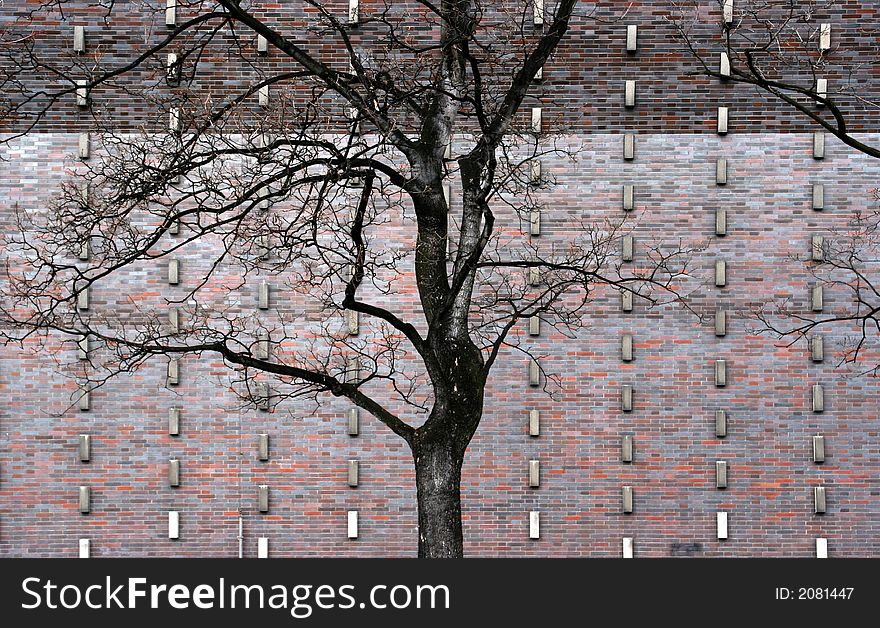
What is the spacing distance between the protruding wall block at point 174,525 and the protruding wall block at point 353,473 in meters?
2.30

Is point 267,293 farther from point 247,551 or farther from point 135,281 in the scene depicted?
point 247,551

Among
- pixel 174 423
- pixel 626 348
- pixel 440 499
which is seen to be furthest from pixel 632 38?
pixel 174 423

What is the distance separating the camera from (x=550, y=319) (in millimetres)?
14320

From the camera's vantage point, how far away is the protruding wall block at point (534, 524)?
46.0 feet

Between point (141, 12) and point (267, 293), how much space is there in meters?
4.11

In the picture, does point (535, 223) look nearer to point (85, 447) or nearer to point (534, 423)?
point (534, 423)

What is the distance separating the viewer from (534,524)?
14031 mm

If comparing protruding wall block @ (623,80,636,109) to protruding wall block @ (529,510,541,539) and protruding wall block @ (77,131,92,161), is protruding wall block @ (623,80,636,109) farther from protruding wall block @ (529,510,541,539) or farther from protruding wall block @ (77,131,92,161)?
protruding wall block @ (77,131,92,161)

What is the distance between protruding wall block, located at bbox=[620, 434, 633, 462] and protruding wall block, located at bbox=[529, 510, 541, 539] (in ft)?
4.32

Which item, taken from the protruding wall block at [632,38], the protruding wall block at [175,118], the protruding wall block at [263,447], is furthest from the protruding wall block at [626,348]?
the protruding wall block at [175,118]

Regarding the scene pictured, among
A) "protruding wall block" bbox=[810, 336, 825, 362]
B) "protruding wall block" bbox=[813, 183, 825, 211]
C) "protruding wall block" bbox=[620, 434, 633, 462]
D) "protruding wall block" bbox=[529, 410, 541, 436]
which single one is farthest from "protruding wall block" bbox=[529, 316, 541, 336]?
"protruding wall block" bbox=[813, 183, 825, 211]

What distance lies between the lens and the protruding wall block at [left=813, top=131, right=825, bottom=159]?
46.9 ft

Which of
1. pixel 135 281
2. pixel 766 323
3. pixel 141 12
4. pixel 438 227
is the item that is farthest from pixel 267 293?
pixel 766 323

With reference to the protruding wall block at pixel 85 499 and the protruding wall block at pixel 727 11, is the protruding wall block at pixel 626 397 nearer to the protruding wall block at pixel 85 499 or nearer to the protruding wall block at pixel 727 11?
the protruding wall block at pixel 727 11
